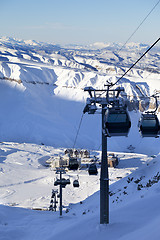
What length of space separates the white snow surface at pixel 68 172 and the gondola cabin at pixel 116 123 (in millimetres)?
2968

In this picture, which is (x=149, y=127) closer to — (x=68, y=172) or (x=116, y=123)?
(x=116, y=123)

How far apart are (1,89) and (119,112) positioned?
94.7 metres

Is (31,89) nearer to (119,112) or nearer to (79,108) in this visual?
(79,108)

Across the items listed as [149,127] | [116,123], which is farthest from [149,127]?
[116,123]

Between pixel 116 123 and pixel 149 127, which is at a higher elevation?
pixel 116 123

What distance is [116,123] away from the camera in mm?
9609

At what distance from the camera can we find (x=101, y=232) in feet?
33.6

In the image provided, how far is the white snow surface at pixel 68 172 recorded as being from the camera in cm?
1144

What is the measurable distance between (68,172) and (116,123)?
3481cm

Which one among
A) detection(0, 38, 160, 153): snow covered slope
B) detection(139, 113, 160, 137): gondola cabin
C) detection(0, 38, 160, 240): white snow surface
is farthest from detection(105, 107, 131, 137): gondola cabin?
detection(0, 38, 160, 153): snow covered slope

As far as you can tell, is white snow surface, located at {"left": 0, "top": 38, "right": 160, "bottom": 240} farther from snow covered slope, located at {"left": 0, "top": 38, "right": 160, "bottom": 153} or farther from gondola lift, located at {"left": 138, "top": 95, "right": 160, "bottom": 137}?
gondola lift, located at {"left": 138, "top": 95, "right": 160, "bottom": 137}

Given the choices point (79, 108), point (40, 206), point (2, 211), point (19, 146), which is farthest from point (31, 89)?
point (2, 211)

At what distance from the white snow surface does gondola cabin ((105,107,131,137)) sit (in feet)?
9.74

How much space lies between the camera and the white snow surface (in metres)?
11.4
